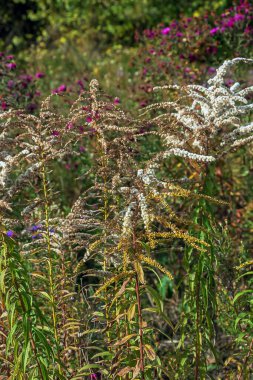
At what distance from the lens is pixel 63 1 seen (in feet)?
49.9

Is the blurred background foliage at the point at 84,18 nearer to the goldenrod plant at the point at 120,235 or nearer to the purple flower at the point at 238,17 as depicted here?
the purple flower at the point at 238,17

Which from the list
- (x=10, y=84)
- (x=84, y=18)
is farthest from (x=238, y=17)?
(x=84, y=18)

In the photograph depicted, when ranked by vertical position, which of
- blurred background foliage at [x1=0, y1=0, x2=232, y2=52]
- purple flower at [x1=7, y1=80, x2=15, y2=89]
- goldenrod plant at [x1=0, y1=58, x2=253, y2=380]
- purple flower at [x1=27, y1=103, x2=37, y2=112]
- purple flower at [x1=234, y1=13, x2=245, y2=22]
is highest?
blurred background foliage at [x1=0, y1=0, x2=232, y2=52]

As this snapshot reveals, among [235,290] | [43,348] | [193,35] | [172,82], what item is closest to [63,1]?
[193,35]

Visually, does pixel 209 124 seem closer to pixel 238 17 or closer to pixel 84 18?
pixel 238 17

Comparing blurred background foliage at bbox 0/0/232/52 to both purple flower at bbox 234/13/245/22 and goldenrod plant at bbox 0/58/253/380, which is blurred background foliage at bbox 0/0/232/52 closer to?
purple flower at bbox 234/13/245/22

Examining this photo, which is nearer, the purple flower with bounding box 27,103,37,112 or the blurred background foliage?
the purple flower with bounding box 27,103,37,112

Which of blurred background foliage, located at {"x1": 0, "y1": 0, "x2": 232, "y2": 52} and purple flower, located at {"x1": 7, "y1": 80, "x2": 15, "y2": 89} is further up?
blurred background foliage, located at {"x1": 0, "y1": 0, "x2": 232, "y2": 52}

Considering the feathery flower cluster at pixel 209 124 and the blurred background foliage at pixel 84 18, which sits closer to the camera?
the feathery flower cluster at pixel 209 124

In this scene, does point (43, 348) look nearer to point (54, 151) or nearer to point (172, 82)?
point (54, 151)

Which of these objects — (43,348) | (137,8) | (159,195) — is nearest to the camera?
(159,195)

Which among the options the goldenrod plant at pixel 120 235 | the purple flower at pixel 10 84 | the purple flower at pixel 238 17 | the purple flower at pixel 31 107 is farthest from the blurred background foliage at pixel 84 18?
the goldenrod plant at pixel 120 235

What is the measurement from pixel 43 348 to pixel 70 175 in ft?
12.0

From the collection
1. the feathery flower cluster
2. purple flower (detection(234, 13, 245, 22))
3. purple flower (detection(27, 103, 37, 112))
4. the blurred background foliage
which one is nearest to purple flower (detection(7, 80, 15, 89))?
purple flower (detection(27, 103, 37, 112))
